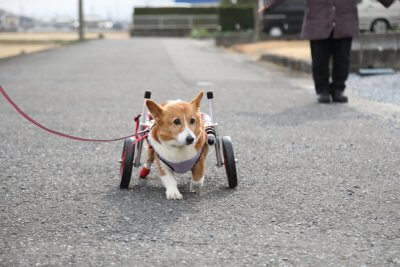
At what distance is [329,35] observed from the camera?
8000 millimetres

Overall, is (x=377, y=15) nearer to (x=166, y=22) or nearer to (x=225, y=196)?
(x=225, y=196)

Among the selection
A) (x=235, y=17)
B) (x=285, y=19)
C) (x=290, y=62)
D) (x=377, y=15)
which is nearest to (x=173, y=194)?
(x=290, y=62)

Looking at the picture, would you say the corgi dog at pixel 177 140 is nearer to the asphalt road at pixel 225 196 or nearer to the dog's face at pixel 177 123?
the dog's face at pixel 177 123

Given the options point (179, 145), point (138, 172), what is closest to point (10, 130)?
point (138, 172)

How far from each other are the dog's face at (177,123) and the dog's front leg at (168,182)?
0.65 feet

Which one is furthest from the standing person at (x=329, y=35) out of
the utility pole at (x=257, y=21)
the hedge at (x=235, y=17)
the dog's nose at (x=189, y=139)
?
the hedge at (x=235, y=17)

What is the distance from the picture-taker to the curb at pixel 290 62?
12.3 meters

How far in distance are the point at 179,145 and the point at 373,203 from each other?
46.2 inches

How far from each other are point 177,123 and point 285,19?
21.4m

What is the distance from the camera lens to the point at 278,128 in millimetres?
6434

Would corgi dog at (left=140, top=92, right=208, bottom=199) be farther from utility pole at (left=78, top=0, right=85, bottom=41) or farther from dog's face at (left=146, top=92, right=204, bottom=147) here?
utility pole at (left=78, top=0, right=85, bottom=41)

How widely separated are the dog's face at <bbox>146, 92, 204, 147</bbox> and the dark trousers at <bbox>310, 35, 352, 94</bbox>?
4.71 meters

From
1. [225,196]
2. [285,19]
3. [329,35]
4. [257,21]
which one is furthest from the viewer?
[285,19]

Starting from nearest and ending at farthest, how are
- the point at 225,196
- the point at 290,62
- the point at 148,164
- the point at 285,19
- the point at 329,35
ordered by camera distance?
the point at 225,196, the point at 148,164, the point at 329,35, the point at 290,62, the point at 285,19
